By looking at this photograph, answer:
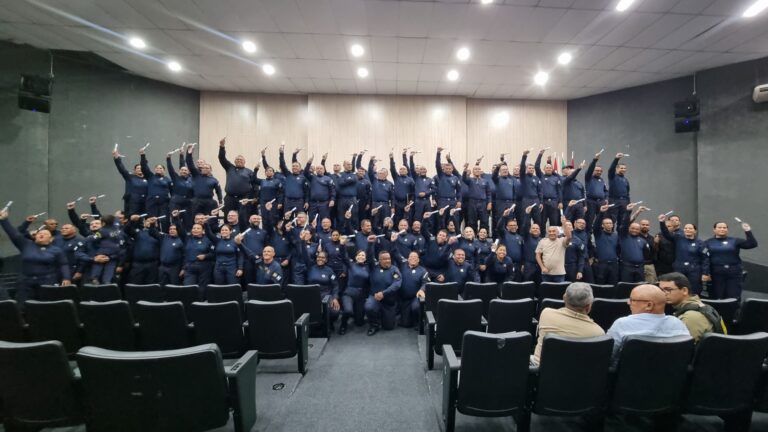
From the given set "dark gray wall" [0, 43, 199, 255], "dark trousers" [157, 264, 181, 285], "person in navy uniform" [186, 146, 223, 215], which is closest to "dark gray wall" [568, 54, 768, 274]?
"person in navy uniform" [186, 146, 223, 215]

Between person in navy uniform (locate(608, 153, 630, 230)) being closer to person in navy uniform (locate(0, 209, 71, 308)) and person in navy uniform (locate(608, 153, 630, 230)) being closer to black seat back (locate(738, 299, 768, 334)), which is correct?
black seat back (locate(738, 299, 768, 334))

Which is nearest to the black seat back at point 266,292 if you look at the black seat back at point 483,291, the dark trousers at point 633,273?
the black seat back at point 483,291

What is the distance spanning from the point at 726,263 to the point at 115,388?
806 cm

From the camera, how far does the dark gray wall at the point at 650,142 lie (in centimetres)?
863

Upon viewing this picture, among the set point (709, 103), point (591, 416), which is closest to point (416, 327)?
point (591, 416)

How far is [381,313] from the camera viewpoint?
518 centimetres

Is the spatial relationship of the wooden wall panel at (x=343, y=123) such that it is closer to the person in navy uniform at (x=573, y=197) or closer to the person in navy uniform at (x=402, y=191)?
the person in navy uniform at (x=402, y=191)

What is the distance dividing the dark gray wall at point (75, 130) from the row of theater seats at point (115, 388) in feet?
22.7

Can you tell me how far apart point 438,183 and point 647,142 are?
20.7 ft

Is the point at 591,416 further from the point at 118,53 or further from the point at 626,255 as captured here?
the point at 118,53

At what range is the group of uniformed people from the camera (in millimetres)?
5477

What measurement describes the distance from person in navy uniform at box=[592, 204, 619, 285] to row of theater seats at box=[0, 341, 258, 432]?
21.3 feet

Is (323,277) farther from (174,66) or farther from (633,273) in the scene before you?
(174,66)

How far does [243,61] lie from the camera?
26.1 ft
